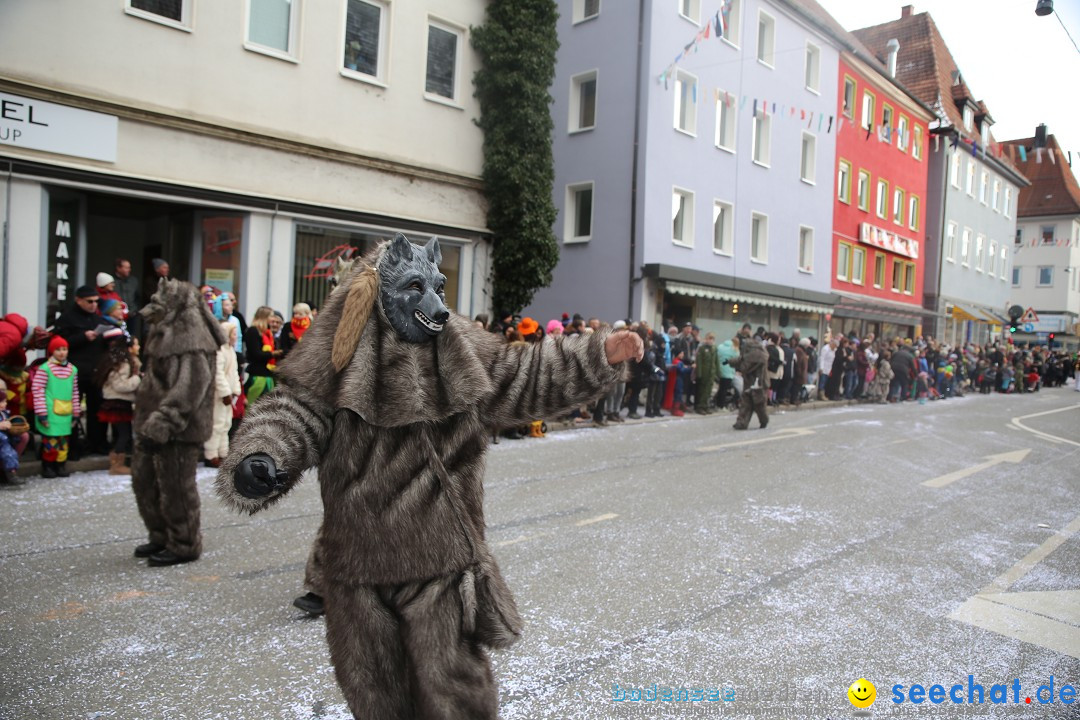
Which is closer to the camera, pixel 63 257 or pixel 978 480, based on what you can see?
pixel 978 480

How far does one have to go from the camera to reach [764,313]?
88.1 feet

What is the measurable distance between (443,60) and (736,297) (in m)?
12.0

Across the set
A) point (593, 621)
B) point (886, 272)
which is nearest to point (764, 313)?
point (886, 272)

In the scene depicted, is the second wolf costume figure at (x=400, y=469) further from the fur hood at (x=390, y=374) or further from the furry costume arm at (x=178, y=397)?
the furry costume arm at (x=178, y=397)

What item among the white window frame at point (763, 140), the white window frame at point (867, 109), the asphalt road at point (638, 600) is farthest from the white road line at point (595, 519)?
the white window frame at point (867, 109)

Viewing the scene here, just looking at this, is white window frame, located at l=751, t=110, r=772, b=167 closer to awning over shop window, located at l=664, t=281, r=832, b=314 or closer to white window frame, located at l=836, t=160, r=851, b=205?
awning over shop window, located at l=664, t=281, r=832, b=314

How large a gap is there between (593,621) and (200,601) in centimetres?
243

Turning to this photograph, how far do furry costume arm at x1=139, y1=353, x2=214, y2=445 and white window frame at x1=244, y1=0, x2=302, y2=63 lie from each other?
1003 centimetres

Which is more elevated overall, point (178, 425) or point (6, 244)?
point (6, 244)

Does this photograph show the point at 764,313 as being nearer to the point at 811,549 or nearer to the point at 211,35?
the point at 211,35

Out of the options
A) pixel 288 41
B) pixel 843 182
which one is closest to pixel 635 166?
pixel 288 41

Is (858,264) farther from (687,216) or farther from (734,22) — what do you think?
(687,216)

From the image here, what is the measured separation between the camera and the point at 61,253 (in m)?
11.9

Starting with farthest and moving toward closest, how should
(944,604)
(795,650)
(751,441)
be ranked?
(751,441) → (944,604) → (795,650)
